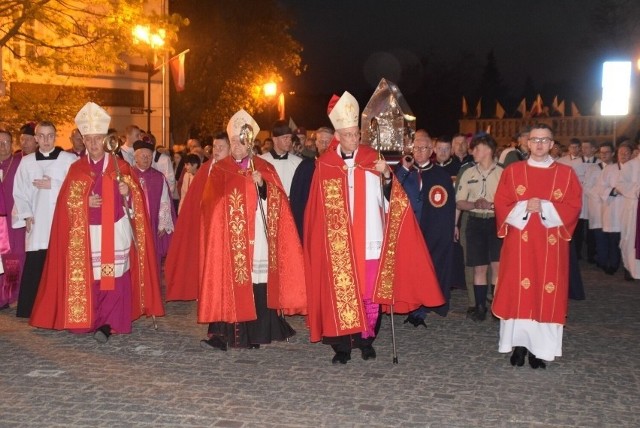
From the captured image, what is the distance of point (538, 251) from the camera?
7832 millimetres

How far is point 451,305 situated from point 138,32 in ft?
32.0

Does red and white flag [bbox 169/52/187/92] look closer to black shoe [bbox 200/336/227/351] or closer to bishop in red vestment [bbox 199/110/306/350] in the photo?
bishop in red vestment [bbox 199/110/306/350]

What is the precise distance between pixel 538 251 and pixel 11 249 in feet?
21.1

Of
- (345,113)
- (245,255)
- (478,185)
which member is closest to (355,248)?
(245,255)

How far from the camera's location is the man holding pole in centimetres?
809

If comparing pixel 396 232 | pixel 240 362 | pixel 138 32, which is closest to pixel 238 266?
pixel 240 362

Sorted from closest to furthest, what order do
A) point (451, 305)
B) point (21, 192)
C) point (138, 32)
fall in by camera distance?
1. point (21, 192)
2. point (451, 305)
3. point (138, 32)

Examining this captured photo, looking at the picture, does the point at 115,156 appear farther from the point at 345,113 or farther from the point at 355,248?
the point at 355,248

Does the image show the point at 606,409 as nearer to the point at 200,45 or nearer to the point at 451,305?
the point at 451,305

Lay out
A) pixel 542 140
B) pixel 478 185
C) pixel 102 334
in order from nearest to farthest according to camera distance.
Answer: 1. pixel 542 140
2. pixel 102 334
3. pixel 478 185

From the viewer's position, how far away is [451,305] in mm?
11219

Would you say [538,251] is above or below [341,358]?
above

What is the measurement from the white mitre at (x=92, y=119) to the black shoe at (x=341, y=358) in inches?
131

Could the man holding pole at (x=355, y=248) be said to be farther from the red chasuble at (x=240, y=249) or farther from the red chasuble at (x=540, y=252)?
the red chasuble at (x=540, y=252)
